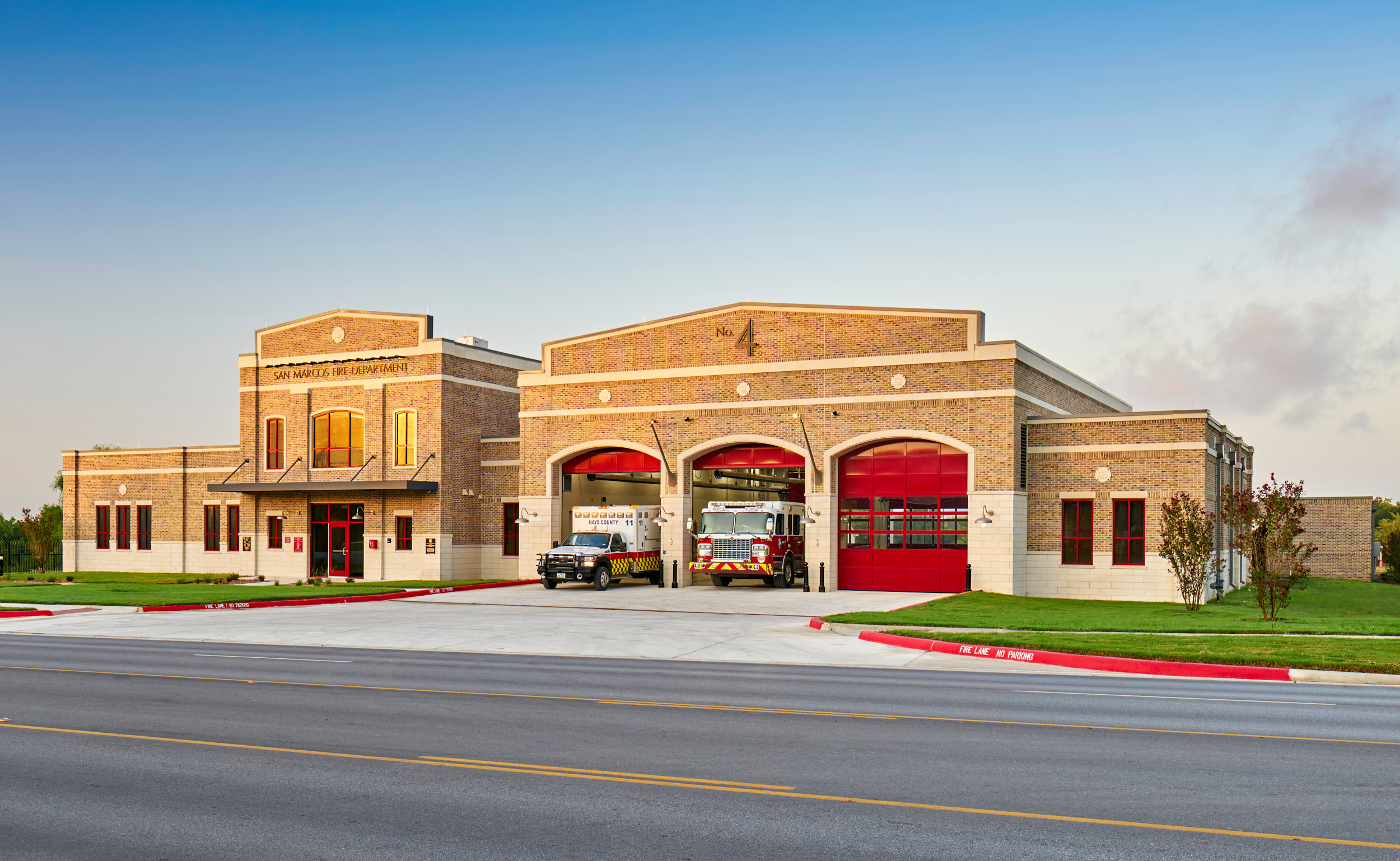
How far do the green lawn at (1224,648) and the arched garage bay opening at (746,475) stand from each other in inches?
663

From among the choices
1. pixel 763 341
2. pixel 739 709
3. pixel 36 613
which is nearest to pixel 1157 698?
pixel 739 709

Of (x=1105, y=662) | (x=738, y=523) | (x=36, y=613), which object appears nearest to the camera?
(x=1105, y=662)

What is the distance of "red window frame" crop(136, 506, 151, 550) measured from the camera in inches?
2122

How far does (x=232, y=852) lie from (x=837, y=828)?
13.2ft

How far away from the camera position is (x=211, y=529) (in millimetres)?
52031

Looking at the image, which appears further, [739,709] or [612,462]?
[612,462]

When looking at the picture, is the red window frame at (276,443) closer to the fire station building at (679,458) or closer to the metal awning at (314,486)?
the fire station building at (679,458)

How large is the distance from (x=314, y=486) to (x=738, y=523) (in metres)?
19.4

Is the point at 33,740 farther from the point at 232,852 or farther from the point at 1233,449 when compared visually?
the point at 1233,449

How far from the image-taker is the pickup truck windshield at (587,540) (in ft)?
128

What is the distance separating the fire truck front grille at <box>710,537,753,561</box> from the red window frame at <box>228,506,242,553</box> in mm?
24813

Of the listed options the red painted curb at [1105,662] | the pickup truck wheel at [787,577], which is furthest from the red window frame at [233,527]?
the red painted curb at [1105,662]

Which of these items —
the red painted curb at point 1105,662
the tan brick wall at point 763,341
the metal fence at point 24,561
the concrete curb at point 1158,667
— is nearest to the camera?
the concrete curb at point 1158,667

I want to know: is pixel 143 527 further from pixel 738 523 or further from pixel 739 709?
pixel 739 709
